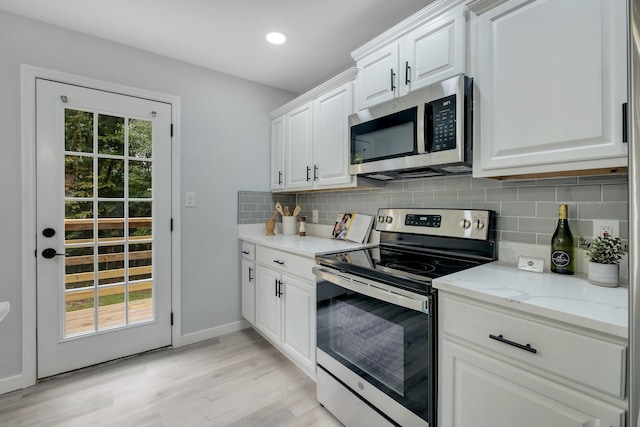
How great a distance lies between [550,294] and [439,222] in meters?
0.82

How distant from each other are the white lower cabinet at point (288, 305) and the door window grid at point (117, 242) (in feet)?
3.02

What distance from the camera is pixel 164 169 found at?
2.46 metres

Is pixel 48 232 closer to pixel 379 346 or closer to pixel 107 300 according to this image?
pixel 107 300

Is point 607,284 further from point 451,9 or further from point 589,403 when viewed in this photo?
point 451,9

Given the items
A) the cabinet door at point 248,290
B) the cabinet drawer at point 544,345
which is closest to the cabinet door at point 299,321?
the cabinet door at point 248,290

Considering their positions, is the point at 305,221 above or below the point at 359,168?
below

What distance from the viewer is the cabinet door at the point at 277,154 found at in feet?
9.43

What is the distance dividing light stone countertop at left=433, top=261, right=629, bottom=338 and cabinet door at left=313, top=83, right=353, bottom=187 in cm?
113

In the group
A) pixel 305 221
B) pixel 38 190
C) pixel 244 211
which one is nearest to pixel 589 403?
pixel 305 221

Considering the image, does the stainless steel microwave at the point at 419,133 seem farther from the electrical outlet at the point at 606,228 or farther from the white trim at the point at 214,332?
the white trim at the point at 214,332

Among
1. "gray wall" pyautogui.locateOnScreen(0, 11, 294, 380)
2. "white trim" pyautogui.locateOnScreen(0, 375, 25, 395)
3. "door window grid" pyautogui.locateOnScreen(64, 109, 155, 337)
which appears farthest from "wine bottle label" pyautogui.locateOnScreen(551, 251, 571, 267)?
"white trim" pyautogui.locateOnScreen(0, 375, 25, 395)

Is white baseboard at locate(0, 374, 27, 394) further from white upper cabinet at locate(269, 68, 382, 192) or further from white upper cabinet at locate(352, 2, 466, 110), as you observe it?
white upper cabinet at locate(352, 2, 466, 110)

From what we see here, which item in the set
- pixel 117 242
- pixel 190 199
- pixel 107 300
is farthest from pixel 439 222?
pixel 107 300

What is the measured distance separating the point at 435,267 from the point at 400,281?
11.3 inches
